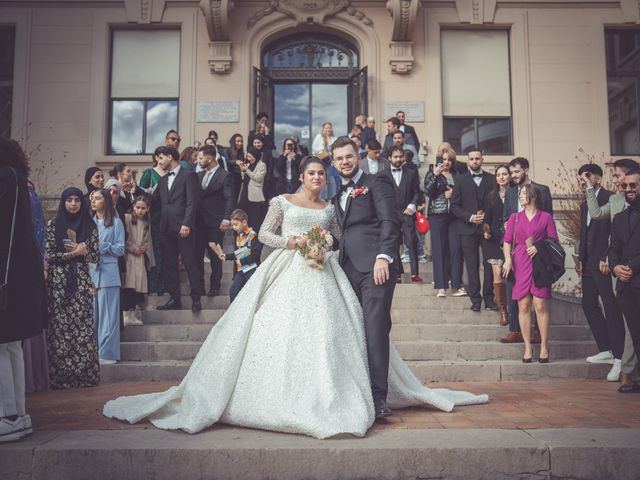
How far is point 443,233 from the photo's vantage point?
8719mm

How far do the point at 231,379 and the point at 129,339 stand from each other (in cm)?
370

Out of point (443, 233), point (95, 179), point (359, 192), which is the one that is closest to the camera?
point (359, 192)

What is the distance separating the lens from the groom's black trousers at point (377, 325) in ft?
14.6

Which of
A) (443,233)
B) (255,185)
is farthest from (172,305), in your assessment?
(443,233)

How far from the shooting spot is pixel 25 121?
13734mm

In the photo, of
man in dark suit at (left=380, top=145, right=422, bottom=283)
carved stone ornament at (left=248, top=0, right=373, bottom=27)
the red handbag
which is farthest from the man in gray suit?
carved stone ornament at (left=248, top=0, right=373, bottom=27)

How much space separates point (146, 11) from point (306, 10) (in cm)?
383

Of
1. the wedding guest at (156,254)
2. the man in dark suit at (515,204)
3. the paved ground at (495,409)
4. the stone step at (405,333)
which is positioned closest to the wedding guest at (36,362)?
the paved ground at (495,409)

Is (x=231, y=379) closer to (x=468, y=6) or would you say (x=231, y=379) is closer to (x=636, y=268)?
(x=636, y=268)

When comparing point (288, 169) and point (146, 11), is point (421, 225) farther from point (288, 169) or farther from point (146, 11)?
point (146, 11)

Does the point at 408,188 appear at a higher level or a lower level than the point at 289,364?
higher

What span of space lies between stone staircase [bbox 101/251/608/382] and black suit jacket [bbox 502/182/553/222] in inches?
55.6

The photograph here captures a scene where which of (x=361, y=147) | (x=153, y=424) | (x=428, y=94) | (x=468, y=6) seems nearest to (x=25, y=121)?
(x=361, y=147)

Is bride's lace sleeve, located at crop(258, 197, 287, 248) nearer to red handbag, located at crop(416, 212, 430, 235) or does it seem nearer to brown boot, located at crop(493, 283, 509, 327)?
brown boot, located at crop(493, 283, 509, 327)
